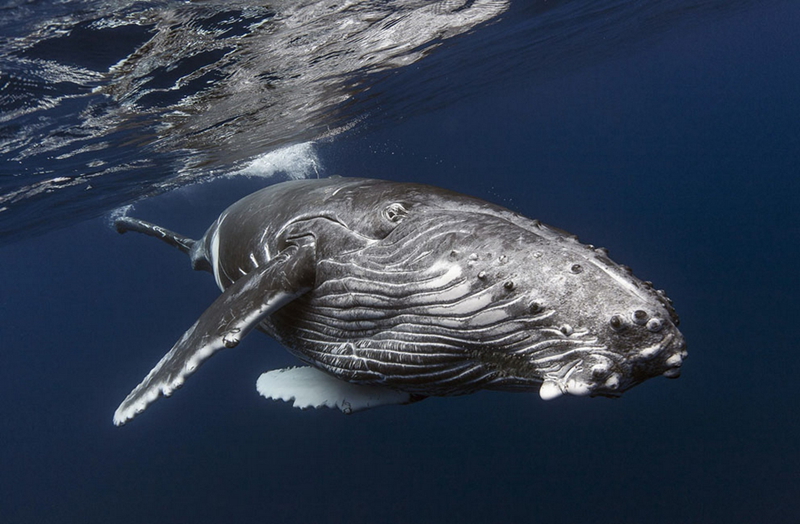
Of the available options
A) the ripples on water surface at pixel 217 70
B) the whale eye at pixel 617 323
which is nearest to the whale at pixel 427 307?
the whale eye at pixel 617 323

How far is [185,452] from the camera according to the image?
29016 mm

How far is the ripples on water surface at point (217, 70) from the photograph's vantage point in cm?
782

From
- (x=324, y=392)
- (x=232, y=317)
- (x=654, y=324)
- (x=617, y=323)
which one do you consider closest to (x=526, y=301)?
(x=617, y=323)

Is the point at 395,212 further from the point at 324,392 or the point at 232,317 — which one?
the point at 324,392

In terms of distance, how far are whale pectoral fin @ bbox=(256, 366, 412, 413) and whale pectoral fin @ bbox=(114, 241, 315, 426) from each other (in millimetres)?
1087

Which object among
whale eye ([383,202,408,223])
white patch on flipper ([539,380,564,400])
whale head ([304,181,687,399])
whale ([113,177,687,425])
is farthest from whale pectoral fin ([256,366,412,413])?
white patch on flipper ([539,380,564,400])

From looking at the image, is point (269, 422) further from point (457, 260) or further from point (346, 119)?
point (457, 260)

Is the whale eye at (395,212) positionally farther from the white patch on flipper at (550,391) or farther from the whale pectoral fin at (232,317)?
the white patch on flipper at (550,391)

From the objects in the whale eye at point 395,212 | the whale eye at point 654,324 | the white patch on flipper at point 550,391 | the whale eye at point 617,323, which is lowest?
the white patch on flipper at point 550,391

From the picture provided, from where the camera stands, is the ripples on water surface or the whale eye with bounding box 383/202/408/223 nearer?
the whale eye with bounding box 383/202/408/223

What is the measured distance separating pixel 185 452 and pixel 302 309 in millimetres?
30324

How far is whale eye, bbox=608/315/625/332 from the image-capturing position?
2107 millimetres

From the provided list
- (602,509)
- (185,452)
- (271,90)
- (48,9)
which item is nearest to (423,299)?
(48,9)

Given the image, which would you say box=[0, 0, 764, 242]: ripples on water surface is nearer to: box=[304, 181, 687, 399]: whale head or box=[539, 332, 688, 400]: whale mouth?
box=[304, 181, 687, 399]: whale head
